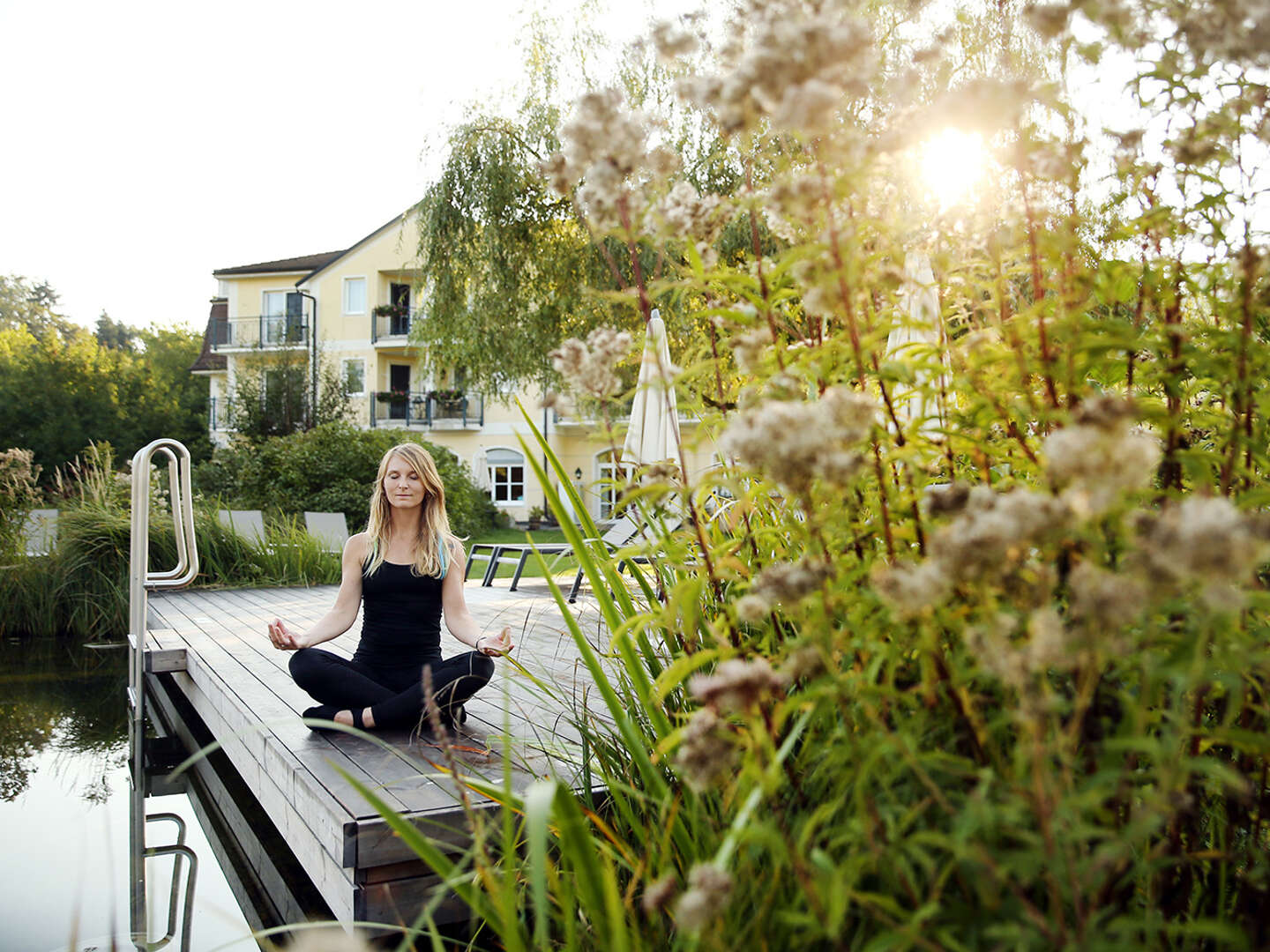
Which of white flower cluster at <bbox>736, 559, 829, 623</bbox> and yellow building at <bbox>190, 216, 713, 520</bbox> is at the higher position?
yellow building at <bbox>190, 216, 713, 520</bbox>

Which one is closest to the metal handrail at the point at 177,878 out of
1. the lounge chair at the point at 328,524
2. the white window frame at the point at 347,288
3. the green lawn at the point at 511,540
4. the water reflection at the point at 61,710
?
the water reflection at the point at 61,710

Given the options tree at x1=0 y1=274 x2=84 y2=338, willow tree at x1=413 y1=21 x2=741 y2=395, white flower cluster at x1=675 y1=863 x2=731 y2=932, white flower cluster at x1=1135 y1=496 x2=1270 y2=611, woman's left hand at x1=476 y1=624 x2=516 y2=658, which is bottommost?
woman's left hand at x1=476 y1=624 x2=516 y2=658

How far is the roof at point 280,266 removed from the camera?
2942 centimetres

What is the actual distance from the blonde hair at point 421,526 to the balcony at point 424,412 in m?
24.7

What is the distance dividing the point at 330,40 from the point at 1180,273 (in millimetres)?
6809

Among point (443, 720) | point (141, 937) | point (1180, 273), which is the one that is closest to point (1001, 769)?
point (1180, 273)

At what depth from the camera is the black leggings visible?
3.10 metres

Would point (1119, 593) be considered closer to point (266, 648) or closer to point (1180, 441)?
point (1180, 441)

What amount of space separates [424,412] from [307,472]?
12788 millimetres

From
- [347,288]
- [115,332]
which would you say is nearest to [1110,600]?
[347,288]

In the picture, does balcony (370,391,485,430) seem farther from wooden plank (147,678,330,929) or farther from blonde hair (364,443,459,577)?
blonde hair (364,443,459,577)

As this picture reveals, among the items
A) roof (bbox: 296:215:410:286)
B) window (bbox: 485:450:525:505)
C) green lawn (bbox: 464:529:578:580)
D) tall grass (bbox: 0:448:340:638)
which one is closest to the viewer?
tall grass (bbox: 0:448:340:638)

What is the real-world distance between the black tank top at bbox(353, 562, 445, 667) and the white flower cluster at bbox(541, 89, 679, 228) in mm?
2430

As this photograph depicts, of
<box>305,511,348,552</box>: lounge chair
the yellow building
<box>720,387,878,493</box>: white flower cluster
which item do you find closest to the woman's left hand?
<box>720,387,878,493</box>: white flower cluster
